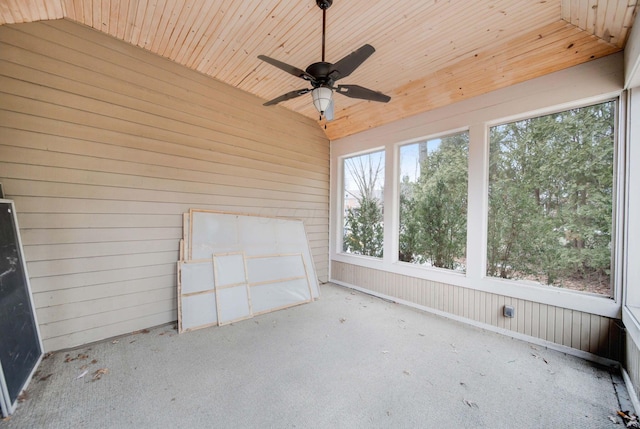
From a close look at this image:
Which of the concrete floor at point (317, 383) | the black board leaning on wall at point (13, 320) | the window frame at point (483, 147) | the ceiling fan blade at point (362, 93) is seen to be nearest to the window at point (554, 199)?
the window frame at point (483, 147)

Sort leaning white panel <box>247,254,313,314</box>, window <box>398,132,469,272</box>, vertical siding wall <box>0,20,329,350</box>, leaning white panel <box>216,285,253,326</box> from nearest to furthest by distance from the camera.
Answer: vertical siding wall <box>0,20,329,350</box>, leaning white panel <box>216,285,253,326</box>, window <box>398,132,469,272</box>, leaning white panel <box>247,254,313,314</box>

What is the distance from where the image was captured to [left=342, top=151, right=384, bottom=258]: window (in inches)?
183

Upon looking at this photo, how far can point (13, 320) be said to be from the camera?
202cm

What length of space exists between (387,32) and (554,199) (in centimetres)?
264

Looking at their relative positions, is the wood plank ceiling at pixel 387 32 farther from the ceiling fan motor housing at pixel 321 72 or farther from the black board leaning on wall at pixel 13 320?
the black board leaning on wall at pixel 13 320

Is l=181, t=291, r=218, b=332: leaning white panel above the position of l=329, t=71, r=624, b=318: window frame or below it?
below

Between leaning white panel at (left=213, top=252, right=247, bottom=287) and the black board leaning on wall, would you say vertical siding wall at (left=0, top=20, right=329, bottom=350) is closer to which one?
the black board leaning on wall

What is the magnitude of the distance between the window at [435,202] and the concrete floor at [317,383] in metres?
1.12

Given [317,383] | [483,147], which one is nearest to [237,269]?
[317,383]

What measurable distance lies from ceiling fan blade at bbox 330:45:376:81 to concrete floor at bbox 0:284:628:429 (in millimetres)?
2657

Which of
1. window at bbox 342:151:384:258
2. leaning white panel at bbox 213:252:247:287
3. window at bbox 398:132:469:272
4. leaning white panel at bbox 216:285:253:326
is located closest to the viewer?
leaning white panel at bbox 216:285:253:326

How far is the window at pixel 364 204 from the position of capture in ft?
15.3

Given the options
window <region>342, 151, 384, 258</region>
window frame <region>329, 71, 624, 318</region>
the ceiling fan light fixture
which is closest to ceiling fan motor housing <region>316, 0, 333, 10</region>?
the ceiling fan light fixture

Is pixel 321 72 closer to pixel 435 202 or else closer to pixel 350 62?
pixel 350 62
